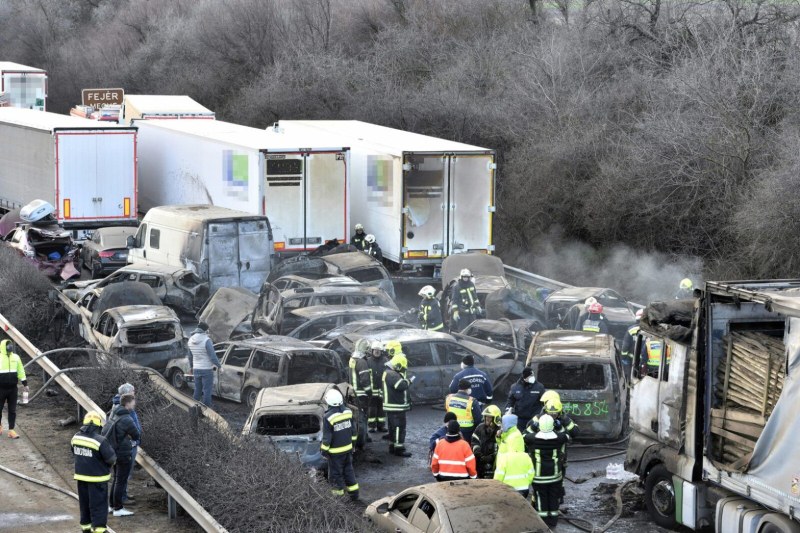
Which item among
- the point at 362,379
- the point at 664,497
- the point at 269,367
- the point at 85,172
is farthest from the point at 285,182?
the point at 664,497

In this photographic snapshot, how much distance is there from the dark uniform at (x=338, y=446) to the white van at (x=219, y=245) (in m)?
10.3

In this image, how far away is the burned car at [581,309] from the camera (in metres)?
17.9

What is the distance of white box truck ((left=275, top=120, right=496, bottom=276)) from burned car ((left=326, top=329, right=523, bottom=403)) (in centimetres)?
763

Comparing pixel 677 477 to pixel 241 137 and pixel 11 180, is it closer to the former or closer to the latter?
pixel 241 137

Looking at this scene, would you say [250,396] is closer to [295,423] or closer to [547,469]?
[295,423]

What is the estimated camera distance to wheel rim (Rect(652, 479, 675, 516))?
37.5 ft

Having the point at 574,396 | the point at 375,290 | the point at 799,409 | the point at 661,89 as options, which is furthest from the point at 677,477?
the point at 661,89

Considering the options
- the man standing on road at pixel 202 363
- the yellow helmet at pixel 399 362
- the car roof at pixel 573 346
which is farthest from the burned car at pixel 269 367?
the car roof at pixel 573 346

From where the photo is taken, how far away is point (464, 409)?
498 inches

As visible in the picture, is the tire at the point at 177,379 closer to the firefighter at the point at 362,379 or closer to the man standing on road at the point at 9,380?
the man standing on road at the point at 9,380

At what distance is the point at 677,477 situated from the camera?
11281mm

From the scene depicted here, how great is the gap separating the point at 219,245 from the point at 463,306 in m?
5.38

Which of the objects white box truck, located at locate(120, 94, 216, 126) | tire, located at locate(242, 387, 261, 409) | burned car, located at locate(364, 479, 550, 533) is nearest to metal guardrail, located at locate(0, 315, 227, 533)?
burned car, located at locate(364, 479, 550, 533)

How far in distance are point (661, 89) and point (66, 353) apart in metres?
15.6
